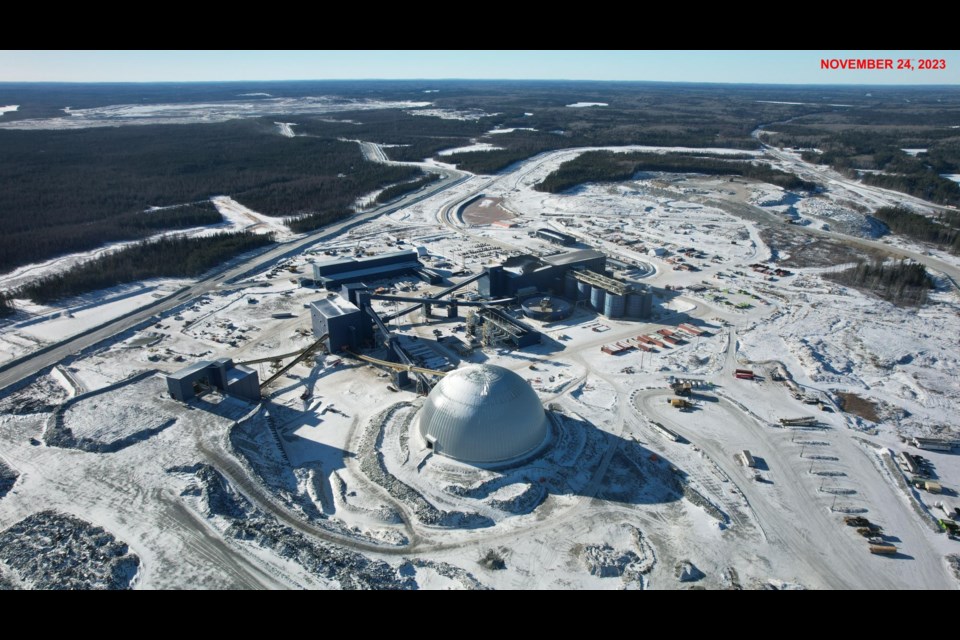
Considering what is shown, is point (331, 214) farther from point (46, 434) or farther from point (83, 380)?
point (46, 434)

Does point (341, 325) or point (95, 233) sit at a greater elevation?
point (95, 233)

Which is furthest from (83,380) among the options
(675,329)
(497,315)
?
(675,329)

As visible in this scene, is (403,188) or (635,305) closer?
(635,305)

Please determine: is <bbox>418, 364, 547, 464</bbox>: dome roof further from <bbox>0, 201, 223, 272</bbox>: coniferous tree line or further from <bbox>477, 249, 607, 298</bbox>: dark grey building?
<bbox>0, 201, 223, 272</bbox>: coniferous tree line

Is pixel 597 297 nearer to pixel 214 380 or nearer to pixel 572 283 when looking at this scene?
pixel 572 283

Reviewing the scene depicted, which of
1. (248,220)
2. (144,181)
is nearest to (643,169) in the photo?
(248,220)

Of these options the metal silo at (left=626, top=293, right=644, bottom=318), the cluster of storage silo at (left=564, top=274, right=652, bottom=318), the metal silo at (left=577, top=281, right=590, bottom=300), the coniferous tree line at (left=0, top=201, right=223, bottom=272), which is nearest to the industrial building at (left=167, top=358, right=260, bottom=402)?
the cluster of storage silo at (left=564, top=274, right=652, bottom=318)
